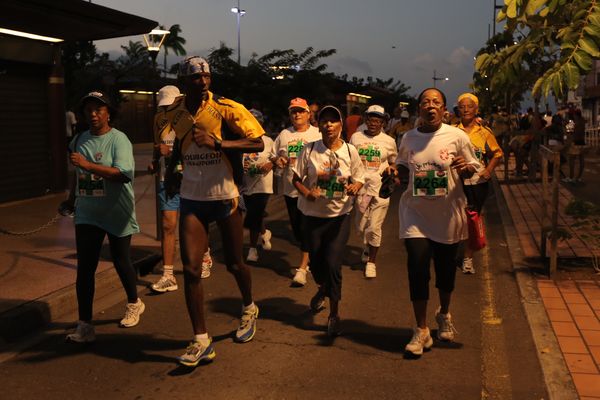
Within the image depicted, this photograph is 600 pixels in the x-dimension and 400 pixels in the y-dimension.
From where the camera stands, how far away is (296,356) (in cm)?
499

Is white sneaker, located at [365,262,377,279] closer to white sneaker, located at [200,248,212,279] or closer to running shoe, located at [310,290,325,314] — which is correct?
running shoe, located at [310,290,325,314]

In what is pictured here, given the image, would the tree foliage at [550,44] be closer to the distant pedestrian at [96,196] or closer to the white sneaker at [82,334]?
the distant pedestrian at [96,196]

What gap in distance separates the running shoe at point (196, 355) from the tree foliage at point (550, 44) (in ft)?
10.5

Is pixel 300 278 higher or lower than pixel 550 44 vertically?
lower

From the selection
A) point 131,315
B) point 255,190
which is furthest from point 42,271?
point 255,190

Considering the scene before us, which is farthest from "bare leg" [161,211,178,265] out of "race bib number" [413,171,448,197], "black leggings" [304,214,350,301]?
"race bib number" [413,171,448,197]

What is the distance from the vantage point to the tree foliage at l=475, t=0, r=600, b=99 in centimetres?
A: 541

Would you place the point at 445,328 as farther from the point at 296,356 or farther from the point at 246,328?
the point at 246,328

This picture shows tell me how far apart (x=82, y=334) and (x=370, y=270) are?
332 cm

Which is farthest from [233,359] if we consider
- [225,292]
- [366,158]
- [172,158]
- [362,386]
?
[366,158]

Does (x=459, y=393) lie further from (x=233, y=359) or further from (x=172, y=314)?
(x=172, y=314)

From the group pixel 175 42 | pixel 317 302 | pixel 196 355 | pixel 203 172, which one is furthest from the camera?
pixel 175 42

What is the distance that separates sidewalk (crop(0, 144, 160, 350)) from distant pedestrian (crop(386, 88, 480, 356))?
3.09 m

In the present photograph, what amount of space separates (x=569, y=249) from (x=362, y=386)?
4.81m
